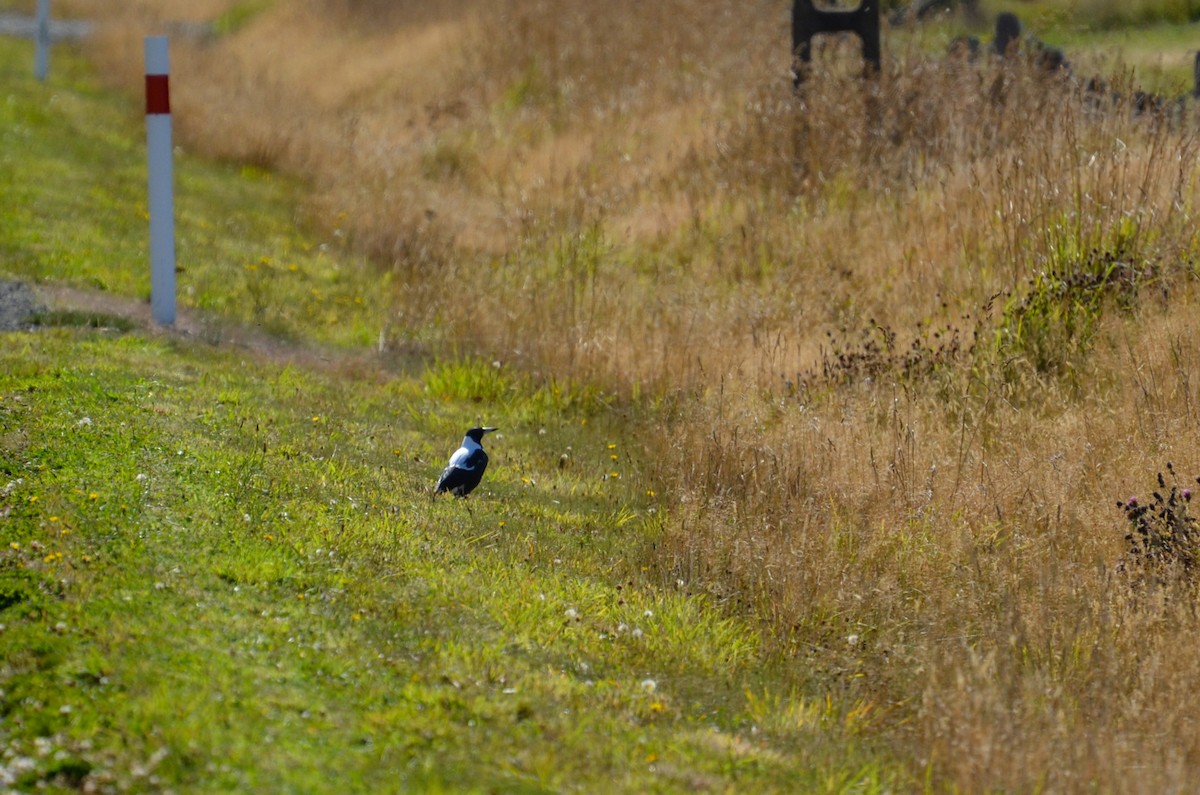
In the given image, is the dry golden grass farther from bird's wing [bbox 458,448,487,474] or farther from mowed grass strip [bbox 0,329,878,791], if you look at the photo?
bird's wing [bbox 458,448,487,474]

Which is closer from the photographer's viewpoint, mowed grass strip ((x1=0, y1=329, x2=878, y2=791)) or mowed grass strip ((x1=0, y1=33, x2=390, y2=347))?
mowed grass strip ((x1=0, y1=329, x2=878, y2=791))

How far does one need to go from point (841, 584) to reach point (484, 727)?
195 centimetres

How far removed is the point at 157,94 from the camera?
8117mm

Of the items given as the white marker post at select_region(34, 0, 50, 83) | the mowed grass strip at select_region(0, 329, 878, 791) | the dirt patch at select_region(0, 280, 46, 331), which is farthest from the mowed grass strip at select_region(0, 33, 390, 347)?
the white marker post at select_region(34, 0, 50, 83)

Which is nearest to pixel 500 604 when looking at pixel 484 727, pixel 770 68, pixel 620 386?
pixel 484 727

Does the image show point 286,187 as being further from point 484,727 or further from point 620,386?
point 484,727

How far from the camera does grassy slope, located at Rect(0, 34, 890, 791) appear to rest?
3.75 m

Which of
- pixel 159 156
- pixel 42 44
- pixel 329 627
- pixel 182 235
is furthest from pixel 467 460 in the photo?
pixel 42 44

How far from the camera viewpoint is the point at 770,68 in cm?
1357

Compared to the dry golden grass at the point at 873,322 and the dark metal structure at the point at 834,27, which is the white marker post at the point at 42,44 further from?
the dark metal structure at the point at 834,27

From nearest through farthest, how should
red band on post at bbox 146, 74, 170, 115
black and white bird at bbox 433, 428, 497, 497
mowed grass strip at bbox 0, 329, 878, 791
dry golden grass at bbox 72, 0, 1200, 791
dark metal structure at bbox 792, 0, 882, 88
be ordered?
mowed grass strip at bbox 0, 329, 878, 791 < dry golden grass at bbox 72, 0, 1200, 791 < black and white bird at bbox 433, 428, 497, 497 < red band on post at bbox 146, 74, 170, 115 < dark metal structure at bbox 792, 0, 882, 88

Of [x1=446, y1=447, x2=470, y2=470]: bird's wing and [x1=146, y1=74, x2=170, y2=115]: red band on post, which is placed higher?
[x1=146, y1=74, x2=170, y2=115]: red band on post

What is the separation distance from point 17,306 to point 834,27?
7408 millimetres

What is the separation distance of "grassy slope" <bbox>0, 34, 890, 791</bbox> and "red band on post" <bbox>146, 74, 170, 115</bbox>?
4.60ft
